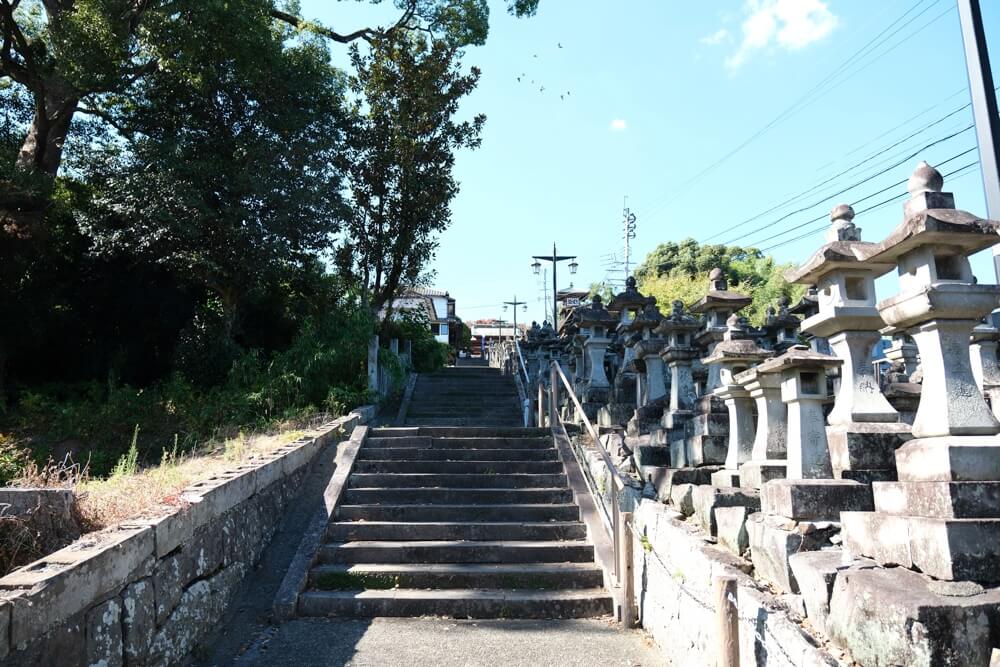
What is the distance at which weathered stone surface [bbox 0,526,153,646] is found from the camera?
2836 mm

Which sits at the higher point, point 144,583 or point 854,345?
point 854,345

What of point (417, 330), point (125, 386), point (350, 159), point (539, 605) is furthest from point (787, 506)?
point (417, 330)

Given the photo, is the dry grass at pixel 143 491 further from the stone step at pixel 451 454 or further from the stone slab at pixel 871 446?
the stone slab at pixel 871 446

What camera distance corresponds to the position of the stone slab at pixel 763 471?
4.70m

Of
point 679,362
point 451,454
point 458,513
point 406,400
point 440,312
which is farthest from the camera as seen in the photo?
point 440,312

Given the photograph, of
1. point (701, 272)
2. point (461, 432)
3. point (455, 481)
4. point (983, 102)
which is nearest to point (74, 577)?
Result: point (455, 481)

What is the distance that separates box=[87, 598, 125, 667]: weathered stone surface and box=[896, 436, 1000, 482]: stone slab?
397 cm

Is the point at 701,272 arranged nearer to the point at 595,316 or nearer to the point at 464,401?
the point at 464,401

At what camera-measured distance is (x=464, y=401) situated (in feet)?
54.4

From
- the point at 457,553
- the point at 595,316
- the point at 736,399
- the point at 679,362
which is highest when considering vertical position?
the point at 595,316

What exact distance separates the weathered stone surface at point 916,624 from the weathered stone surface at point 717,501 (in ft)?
5.45

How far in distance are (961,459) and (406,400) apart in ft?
44.7

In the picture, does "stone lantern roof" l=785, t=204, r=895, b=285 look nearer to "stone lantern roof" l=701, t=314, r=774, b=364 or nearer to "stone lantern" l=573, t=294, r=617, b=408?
"stone lantern roof" l=701, t=314, r=774, b=364

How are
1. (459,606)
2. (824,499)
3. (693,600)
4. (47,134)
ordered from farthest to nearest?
(47,134)
(459,606)
(693,600)
(824,499)
